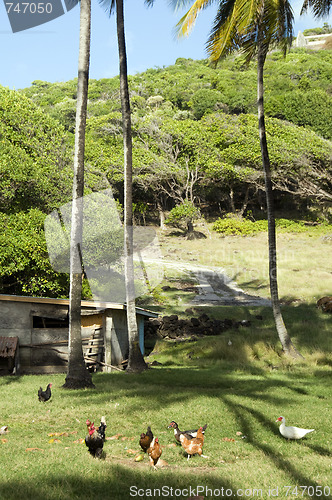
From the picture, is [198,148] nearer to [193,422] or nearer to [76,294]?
[76,294]

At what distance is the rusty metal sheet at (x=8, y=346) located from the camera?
1814 cm

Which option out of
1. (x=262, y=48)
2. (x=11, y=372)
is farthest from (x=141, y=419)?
(x=262, y=48)

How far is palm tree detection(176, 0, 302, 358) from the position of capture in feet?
59.1

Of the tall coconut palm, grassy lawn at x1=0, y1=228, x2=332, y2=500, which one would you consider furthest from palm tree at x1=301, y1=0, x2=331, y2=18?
grassy lawn at x1=0, y1=228, x2=332, y2=500

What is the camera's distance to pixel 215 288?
3797 centimetres

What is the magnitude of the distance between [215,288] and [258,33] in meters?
22.1

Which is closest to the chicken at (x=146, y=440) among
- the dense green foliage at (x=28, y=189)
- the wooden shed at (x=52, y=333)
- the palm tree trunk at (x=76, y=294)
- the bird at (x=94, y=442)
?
the bird at (x=94, y=442)

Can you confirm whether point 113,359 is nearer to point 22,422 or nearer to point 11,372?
point 11,372

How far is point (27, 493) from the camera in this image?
6.04 m

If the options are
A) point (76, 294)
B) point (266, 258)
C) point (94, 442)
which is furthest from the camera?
point (266, 258)

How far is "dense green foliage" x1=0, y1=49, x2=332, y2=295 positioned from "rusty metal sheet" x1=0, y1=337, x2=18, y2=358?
10.1 m

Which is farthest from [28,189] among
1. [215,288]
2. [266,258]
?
[266,258]

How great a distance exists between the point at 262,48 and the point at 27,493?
19802mm

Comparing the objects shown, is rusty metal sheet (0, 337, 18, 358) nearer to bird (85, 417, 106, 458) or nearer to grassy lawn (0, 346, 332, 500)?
grassy lawn (0, 346, 332, 500)
